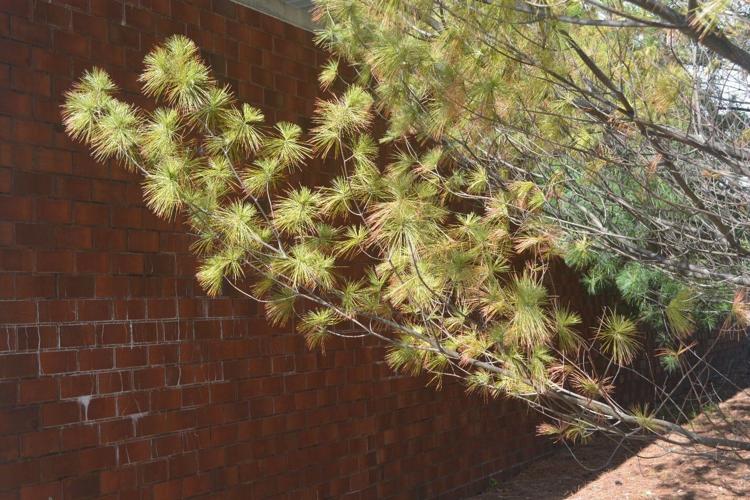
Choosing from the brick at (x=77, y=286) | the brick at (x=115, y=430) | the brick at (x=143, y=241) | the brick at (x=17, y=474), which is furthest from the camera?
the brick at (x=143, y=241)

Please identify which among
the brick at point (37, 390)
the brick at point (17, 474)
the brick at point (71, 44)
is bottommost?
the brick at point (17, 474)

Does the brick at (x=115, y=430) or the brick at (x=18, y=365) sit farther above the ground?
the brick at (x=18, y=365)

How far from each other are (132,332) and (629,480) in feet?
15.7

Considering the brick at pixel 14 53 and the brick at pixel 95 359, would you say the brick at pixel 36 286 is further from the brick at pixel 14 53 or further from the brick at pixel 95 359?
the brick at pixel 14 53

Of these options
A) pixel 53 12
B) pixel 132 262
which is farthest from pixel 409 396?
pixel 53 12

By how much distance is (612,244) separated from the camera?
4910 mm

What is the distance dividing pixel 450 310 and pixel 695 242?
5.12 ft

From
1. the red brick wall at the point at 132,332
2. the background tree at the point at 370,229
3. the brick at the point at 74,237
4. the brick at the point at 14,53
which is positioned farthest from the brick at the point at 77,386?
the brick at the point at 14,53

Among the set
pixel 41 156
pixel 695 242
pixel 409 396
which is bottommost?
pixel 409 396

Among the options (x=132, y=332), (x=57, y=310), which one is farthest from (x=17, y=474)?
(x=132, y=332)

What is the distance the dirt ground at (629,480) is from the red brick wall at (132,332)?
6.61ft

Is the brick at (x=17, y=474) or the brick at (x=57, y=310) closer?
the brick at (x=17, y=474)

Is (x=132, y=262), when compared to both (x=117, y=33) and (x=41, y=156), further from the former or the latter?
(x=117, y=33)

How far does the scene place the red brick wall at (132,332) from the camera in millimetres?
3598
